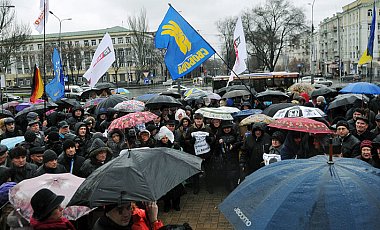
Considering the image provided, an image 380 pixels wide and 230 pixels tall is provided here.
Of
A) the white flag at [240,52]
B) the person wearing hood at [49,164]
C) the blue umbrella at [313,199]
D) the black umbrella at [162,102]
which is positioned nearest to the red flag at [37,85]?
the black umbrella at [162,102]

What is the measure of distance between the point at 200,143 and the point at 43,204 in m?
4.27

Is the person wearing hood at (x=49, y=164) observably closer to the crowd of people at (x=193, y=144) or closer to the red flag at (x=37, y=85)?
the crowd of people at (x=193, y=144)

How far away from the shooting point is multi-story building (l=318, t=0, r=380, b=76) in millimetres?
73250

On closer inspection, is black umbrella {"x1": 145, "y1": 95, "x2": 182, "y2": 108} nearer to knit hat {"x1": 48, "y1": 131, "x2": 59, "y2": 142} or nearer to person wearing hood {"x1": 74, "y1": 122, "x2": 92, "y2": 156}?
person wearing hood {"x1": 74, "y1": 122, "x2": 92, "y2": 156}

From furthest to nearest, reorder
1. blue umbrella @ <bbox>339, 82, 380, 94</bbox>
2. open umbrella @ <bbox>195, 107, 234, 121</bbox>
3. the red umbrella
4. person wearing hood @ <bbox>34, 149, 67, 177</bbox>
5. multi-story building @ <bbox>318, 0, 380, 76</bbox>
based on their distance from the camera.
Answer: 1. multi-story building @ <bbox>318, 0, 380, 76</bbox>
2. blue umbrella @ <bbox>339, 82, 380, 94</bbox>
3. open umbrella @ <bbox>195, 107, 234, 121</bbox>
4. the red umbrella
5. person wearing hood @ <bbox>34, 149, 67, 177</bbox>

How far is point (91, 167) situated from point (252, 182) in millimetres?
3181

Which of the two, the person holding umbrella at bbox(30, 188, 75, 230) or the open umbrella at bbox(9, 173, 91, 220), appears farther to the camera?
the open umbrella at bbox(9, 173, 91, 220)

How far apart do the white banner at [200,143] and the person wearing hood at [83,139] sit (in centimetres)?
195

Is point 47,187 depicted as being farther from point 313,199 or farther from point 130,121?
point 130,121

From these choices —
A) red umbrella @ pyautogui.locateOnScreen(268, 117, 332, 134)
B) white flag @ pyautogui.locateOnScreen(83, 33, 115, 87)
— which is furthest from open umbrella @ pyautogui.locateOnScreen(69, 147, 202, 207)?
white flag @ pyautogui.locateOnScreen(83, 33, 115, 87)

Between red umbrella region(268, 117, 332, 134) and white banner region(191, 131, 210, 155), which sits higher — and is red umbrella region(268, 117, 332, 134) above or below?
above

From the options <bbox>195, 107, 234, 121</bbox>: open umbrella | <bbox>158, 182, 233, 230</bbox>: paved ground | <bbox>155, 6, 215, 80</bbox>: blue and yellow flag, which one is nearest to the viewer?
<bbox>158, 182, 233, 230</bbox>: paved ground

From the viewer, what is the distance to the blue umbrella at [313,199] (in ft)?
7.43

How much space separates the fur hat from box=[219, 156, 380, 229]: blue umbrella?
1.42m
